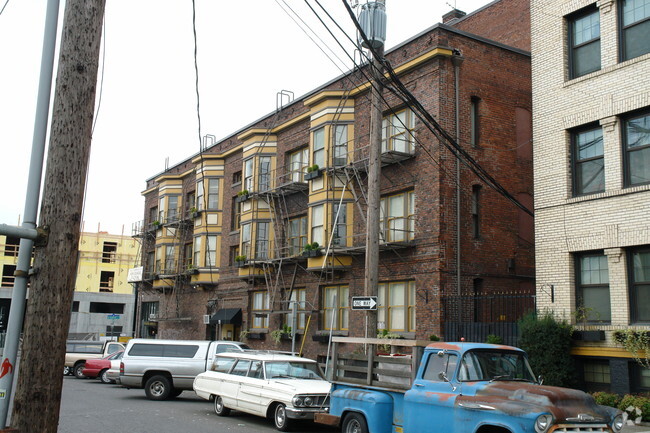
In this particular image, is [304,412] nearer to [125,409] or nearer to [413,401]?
[413,401]

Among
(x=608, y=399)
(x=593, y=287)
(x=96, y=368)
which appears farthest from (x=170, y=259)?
(x=608, y=399)

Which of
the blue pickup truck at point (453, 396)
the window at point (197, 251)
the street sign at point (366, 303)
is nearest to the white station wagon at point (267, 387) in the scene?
the blue pickup truck at point (453, 396)

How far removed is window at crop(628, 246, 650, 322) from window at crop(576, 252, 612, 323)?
0.67 metres

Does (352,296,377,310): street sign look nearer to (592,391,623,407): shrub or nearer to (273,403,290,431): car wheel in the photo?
(273,403,290,431): car wheel

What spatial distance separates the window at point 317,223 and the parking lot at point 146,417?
8.68 meters

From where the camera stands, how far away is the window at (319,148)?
91.6 feet

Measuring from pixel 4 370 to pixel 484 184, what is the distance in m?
19.5

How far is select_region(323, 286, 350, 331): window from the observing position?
26644mm

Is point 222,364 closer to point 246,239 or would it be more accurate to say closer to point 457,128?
point 457,128

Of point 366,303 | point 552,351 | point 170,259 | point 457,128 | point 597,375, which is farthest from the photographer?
point 170,259

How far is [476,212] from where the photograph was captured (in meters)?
23.3

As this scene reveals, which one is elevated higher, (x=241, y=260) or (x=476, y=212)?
(x=476, y=212)

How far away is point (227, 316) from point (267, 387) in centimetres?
1938

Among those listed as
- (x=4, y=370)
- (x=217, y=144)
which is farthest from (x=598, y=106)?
(x=217, y=144)
